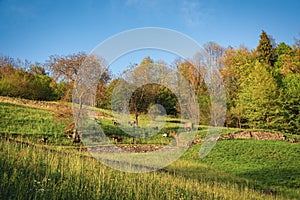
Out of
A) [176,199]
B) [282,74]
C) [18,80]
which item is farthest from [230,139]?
[18,80]

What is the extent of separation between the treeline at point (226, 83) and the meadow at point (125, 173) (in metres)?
2.74

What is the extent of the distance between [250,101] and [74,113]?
20282 mm

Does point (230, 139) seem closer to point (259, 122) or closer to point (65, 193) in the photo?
point (259, 122)

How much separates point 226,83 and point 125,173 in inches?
1262

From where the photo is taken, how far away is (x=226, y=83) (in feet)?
120

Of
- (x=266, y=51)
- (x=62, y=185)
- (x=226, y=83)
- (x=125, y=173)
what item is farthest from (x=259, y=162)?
(x=266, y=51)

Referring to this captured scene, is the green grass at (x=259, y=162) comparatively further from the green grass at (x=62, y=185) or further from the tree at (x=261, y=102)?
the tree at (x=261, y=102)

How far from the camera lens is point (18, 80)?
3347 centimetres

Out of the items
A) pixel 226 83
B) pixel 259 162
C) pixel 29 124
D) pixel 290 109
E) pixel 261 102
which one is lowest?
pixel 259 162

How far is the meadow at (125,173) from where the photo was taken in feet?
14.4

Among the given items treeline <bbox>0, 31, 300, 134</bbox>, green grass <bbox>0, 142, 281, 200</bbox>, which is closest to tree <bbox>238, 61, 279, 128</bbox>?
treeline <bbox>0, 31, 300, 134</bbox>

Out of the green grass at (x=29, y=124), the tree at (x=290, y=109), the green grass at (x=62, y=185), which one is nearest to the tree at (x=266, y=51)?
the tree at (x=290, y=109)

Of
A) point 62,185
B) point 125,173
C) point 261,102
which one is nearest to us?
point 62,185

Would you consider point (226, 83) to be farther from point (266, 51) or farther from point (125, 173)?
point (125, 173)
